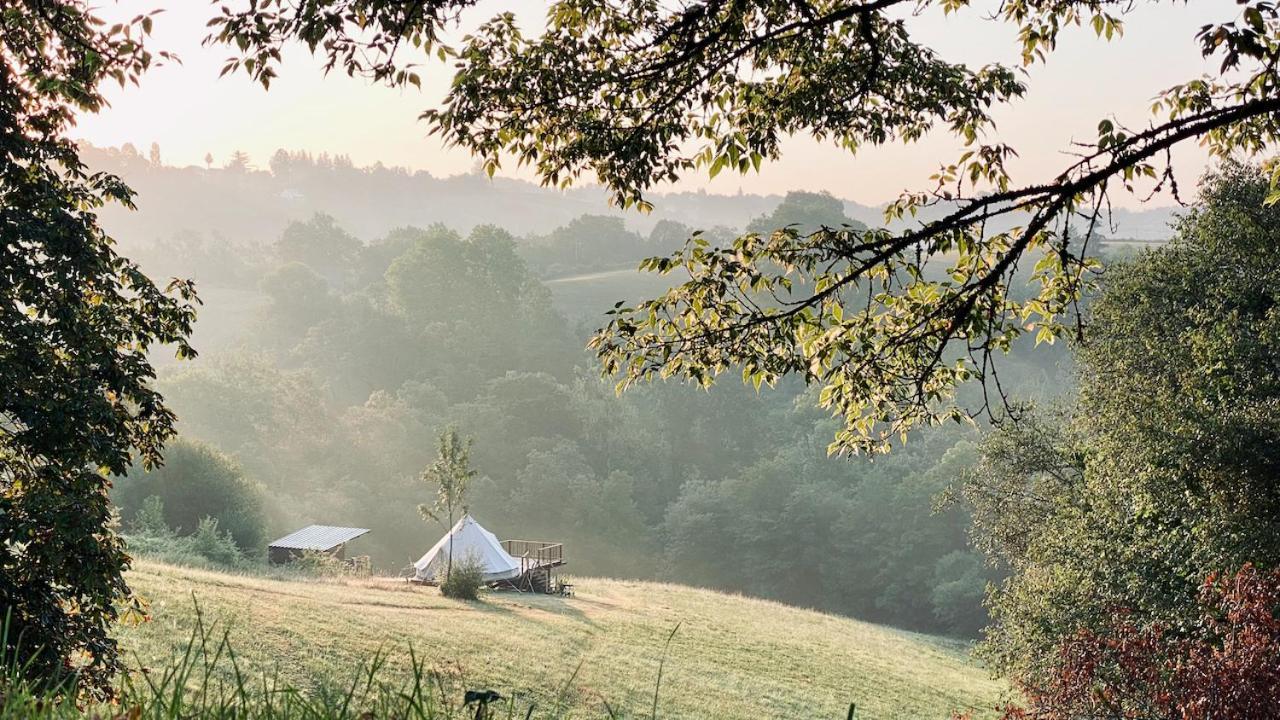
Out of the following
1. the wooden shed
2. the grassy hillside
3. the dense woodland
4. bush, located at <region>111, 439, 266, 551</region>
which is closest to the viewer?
the grassy hillside

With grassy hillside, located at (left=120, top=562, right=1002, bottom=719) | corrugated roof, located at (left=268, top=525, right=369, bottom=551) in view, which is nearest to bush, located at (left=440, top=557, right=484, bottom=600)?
grassy hillside, located at (left=120, top=562, right=1002, bottom=719)

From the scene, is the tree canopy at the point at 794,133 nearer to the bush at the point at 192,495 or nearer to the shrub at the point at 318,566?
the shrub at the point at 318,566

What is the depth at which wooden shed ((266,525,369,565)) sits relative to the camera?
39781mm

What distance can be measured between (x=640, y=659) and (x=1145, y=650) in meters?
13.1

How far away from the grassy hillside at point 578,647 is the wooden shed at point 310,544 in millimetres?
10006

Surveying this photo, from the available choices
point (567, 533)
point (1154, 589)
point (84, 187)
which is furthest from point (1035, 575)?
point (567, 533)

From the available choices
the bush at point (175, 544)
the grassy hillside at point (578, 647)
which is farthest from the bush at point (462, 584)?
the bush at point (175, 544)

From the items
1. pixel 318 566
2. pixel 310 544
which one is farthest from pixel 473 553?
pixel 310 544

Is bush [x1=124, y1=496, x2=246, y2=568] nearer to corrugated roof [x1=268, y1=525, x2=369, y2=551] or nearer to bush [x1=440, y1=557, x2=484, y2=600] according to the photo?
corrugated roof [x1=268, y1=525, x2=369, y2=551]

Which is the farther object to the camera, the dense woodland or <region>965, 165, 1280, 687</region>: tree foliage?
the dense woodland

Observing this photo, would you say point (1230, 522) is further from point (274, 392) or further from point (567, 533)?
point (274, 392)

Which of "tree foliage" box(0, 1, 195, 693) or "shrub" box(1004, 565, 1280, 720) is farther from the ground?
"tree foliage" box(0, 1, 195, 693)

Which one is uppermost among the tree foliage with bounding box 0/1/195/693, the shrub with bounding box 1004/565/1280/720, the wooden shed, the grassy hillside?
the tree foliage with bounding box 0/1/195/693

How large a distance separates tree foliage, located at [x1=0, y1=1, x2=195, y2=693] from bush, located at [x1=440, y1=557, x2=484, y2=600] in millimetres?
19417
